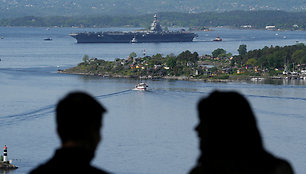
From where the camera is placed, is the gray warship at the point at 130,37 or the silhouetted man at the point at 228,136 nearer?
the silhouetted man at the point at 228,136

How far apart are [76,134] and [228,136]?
13.7 inches

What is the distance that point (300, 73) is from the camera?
4556cm

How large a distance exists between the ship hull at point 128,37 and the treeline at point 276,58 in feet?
117

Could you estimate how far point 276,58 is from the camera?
47.0 metres

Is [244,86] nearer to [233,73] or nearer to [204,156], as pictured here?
[233,73]

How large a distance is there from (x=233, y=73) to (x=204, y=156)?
1664 inches

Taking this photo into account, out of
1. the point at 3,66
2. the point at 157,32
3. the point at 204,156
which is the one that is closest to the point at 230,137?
the point at 204,156

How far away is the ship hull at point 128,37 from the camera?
84250 mm

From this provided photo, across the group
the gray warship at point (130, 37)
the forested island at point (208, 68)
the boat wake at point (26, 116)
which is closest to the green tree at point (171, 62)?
the forested island at point (208, 68)

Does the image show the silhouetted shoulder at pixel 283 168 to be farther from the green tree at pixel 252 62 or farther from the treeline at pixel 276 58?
the green tree at pixel 252 62

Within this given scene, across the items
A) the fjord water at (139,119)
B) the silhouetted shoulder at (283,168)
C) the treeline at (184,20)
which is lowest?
the fjord water at (139,119)

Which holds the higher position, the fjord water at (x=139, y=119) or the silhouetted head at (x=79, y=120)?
the silhouetted head at (x=79, y=120)

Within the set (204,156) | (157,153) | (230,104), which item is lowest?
(157,153)

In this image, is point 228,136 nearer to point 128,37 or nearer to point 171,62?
point 171,62
